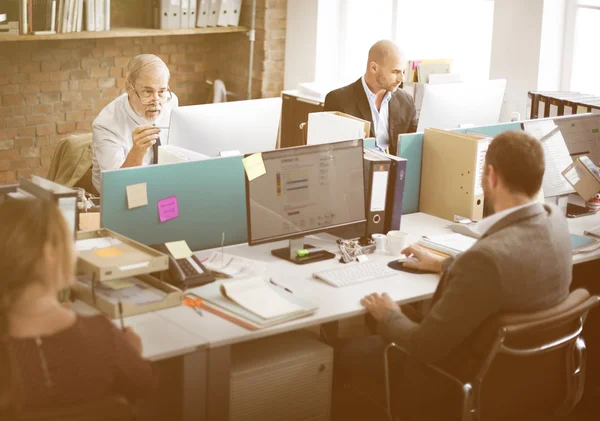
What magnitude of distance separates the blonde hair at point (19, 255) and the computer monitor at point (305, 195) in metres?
1.13

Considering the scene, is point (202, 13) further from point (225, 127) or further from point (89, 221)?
point (89, 221)

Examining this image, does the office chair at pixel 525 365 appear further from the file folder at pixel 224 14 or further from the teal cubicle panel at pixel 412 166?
Result: the file folder at pixel 224 14

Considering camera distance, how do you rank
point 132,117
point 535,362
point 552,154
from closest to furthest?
1. point 535,362
2. point 552,154
3. point 132,117

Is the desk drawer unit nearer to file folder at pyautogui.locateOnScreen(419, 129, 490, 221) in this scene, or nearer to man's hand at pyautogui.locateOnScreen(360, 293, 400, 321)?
man's hand at pyautogui.locateOnScreen(360, 293, 400, 321)

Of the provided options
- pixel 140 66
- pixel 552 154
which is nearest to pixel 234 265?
pixel 140 66

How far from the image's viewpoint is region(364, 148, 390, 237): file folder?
3529mm

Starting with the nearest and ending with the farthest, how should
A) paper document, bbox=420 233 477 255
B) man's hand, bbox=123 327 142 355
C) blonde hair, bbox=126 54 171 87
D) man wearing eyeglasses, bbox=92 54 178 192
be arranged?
1. man's hand, bbox=123 327 142 355
2. paper document, bbox=420 233 477 255
3. man wearing eyeglasses, bbox=92 54 178 192
4. blonde hair, bbox=126 54 171 87

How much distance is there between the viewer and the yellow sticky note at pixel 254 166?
123 inches

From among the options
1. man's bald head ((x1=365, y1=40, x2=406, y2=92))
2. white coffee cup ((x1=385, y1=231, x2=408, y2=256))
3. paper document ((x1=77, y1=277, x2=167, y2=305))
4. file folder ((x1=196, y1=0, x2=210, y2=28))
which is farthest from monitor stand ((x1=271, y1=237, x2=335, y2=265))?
file folder ((x1=196, y1=0, x2=210, y2=28))

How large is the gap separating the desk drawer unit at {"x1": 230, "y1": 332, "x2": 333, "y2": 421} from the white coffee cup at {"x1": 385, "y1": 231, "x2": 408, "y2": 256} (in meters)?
0.62

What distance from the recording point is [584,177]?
4051 mm

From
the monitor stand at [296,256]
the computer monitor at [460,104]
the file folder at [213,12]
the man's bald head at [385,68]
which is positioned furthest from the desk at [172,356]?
the file folder at [213,12]

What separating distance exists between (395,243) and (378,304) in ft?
1.99

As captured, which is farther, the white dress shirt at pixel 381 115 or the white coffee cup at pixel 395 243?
the white dress shirt at pixel 381 115
